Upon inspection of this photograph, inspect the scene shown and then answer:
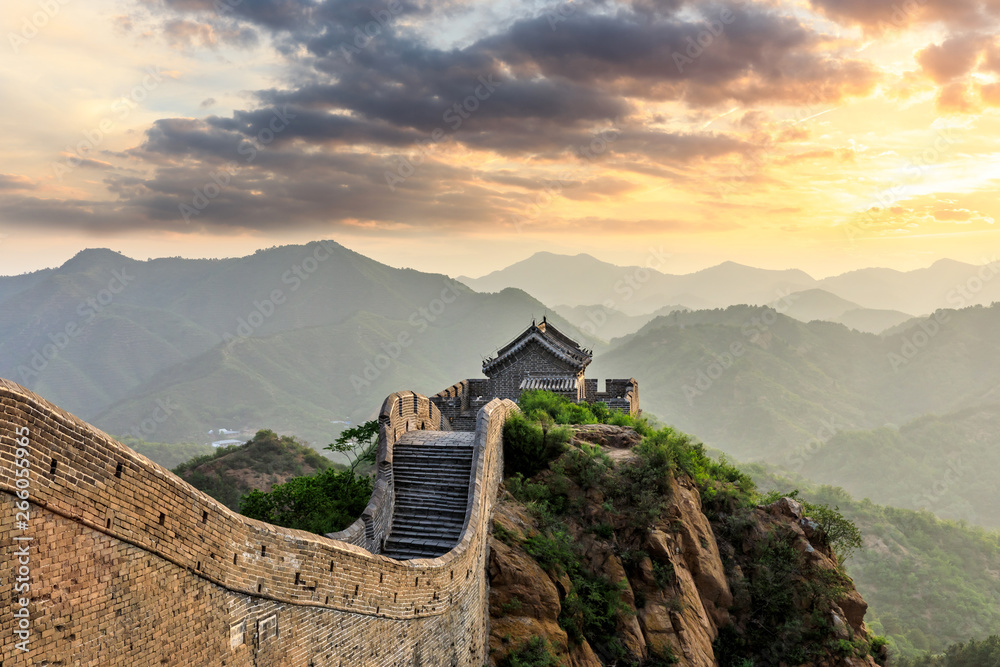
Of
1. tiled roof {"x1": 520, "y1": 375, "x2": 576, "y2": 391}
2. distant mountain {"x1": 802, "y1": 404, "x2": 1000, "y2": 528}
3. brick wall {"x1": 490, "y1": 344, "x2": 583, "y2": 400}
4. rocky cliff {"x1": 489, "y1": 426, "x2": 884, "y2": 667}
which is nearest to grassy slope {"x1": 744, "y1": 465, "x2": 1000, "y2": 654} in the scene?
distant mountain {"x1": 802, "y1": 404, "x2": 1000, "y2": 528}

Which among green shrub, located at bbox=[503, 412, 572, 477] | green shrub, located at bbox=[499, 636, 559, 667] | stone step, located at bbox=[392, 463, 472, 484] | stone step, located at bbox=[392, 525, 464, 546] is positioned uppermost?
green shrub, located at bbox=[503, 412, 572, 477]

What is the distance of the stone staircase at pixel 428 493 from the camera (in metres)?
15.5

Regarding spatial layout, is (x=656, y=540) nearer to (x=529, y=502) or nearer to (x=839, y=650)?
(x=529, y=502)

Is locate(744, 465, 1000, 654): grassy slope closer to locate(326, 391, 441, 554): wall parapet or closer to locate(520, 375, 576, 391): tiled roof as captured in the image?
locate(520, 375, 576, 391): tiled roof

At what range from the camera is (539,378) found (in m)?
33.2

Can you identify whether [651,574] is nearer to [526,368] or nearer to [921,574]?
[526,368]

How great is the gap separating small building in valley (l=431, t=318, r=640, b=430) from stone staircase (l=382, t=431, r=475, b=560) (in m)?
13.2

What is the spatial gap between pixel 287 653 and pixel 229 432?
172m

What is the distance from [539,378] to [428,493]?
17142mm

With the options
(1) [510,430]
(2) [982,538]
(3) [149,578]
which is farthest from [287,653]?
(2) [982,538]

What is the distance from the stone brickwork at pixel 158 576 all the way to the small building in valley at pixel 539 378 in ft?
63.4

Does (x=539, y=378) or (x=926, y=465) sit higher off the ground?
(x=539, y=378)

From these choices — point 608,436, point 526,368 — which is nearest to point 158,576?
point 608,436

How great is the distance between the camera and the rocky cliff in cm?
1588
